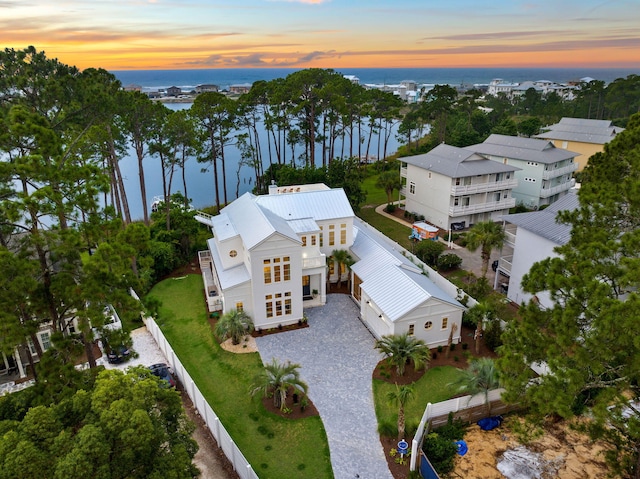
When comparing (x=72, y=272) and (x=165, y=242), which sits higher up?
(x=72, y=272)

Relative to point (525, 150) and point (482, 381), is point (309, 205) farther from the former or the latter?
point (525, 150)

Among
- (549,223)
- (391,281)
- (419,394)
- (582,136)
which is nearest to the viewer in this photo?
(419,394)

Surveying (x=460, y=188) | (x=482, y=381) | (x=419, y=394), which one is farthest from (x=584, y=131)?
(x=482, y=381)

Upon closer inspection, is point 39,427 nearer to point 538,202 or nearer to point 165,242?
point 165,242

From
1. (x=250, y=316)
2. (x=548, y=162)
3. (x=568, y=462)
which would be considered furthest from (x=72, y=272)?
(x=548, y=162)

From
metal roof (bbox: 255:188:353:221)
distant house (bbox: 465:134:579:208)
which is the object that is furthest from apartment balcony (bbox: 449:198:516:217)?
metal roof (bbox: 255:188:353:221)

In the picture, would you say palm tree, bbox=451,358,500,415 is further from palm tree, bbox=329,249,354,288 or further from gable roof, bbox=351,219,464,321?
palm tree, bbox=329,249,354,288

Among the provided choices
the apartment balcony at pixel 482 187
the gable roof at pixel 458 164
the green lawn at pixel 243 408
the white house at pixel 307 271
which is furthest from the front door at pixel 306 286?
the gable roof at pixel 458 164
